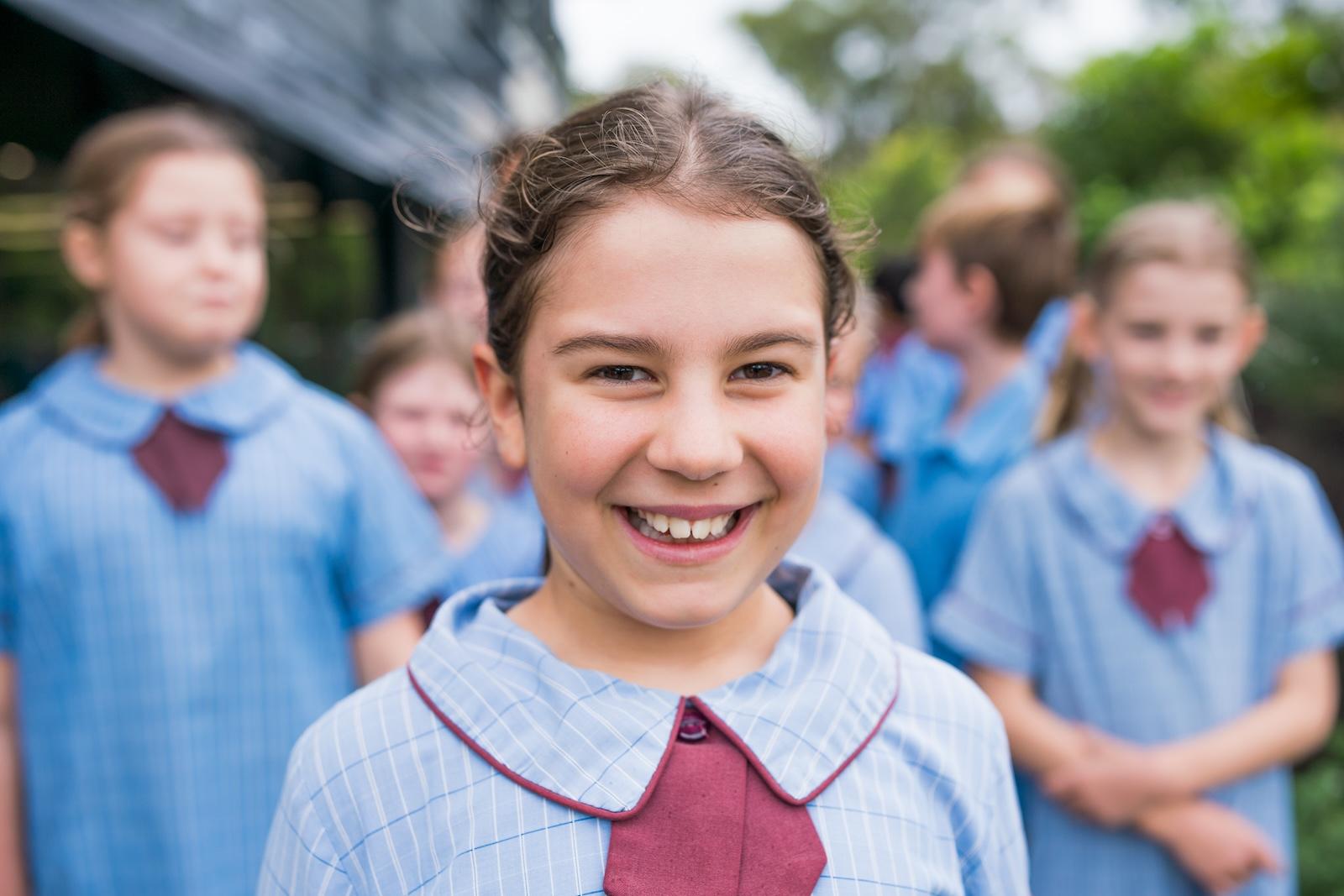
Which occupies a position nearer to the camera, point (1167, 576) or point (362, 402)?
point (1167, 576)

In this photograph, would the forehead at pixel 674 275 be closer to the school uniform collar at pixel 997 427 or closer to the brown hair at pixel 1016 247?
the school uniform collar at pixel 997 427

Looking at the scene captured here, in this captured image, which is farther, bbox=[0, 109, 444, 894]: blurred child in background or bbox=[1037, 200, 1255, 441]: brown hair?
bbox=[1037, 200, 1255, 441]: brown hair

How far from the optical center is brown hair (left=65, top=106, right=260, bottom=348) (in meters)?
2.35

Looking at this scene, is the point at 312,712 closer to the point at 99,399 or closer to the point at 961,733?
the point at 99,399

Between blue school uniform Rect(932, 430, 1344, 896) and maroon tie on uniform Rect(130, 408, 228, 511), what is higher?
maroon tie on uniform Rect(130, 408, 228, 511)

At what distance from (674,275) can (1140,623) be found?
160 cm

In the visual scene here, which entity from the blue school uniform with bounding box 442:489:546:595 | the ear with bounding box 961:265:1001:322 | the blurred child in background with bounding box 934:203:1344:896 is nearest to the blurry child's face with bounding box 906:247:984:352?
the ear with bounding box 961:265:1001:322

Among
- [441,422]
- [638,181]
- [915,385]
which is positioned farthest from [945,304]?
[638,181]

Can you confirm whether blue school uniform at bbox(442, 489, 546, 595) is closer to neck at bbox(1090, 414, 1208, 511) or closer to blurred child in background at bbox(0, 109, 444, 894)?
blurred child in background at bbox(0, 109, 444, 894)

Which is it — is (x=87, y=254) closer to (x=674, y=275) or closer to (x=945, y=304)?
(x=674, y=275)

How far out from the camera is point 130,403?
7.47 ft

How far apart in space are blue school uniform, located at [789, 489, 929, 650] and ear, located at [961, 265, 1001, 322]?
1.34 meters

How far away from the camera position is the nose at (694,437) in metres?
1.23

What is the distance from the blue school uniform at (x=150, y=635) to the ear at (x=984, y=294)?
2.11 m
